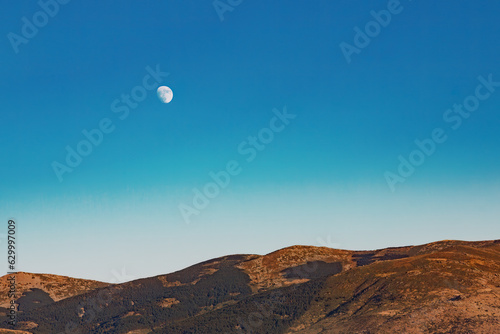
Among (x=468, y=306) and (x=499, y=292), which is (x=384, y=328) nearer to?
(x=468, y=306)

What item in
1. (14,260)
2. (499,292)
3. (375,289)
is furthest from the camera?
(375,289)

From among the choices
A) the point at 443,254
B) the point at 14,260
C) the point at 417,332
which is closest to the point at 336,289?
the point at 443,254

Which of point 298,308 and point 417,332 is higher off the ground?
point 298,308

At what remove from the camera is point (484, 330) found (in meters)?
126

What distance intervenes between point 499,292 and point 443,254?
43.8 metres

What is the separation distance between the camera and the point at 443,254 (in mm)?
191000

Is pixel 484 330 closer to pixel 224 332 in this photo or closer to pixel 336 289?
pixel 336 289

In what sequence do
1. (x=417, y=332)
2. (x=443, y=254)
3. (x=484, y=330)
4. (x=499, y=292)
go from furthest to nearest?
(x=443, y=254)
(x=499, y=292)
(x=417, y=332)
(x=484, y=330)

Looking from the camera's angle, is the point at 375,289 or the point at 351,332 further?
the point at 375,289

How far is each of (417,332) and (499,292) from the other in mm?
32918

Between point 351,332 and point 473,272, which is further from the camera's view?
point 473,272

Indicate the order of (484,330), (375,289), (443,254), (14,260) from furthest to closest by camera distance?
(443,254) < (375,289) < (484,330) < (14,260)

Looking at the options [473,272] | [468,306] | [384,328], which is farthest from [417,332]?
[473,272]

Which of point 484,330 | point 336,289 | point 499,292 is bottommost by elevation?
point 484,330
